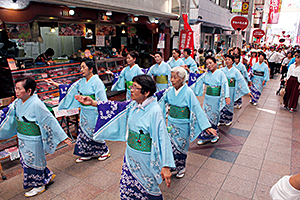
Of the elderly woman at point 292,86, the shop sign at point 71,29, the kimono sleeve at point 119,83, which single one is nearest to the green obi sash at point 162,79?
the kimono sleeve at point 119,83

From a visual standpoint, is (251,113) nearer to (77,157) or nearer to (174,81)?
(174,81)

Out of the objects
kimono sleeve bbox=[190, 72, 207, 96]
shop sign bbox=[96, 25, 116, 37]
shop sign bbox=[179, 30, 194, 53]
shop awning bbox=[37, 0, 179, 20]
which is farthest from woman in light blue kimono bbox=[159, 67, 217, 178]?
shop sign bbox=[179, 30, 194, 53]

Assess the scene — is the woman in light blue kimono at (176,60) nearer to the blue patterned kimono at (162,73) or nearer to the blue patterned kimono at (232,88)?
the blue patterned kimono at (162,73)

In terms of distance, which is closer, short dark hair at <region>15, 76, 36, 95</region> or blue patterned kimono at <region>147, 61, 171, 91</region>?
short dark hair at <region>15, 76, 36, 95</region>

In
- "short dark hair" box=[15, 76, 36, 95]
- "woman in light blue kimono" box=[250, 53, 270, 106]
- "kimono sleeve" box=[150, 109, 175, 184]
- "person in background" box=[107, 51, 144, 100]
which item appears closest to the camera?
"kimono sleeve" box=[150, 109, 175, 184]

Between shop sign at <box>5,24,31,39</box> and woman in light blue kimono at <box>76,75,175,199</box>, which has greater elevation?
shop sign at <box>5,24,31,39</box>

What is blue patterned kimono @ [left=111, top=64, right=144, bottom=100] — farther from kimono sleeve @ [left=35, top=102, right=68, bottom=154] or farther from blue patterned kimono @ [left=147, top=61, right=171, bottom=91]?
kimono sleeve @ [left=35, top=102, right=68, bottom=154]

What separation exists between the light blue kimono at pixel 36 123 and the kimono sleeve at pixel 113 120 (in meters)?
0.87

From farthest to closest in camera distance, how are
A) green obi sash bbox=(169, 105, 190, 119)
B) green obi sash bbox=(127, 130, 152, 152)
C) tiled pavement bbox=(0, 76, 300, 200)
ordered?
1. green obi sash bbox=(169, 105, 190, 119)
2. tiled pavement bbox=(0, 76, 300, 200)
3. green obi sash bbox=(127, 130, 152, 152)

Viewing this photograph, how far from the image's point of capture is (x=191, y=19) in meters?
12.2

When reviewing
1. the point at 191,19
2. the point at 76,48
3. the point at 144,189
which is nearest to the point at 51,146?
the point at 144,189

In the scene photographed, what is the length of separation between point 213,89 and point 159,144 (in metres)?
3.28

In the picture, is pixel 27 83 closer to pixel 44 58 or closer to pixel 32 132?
pixel 32 132

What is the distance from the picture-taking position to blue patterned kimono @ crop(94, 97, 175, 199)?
8.89 feet
